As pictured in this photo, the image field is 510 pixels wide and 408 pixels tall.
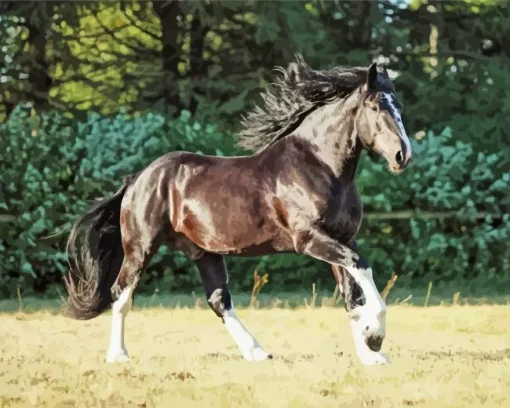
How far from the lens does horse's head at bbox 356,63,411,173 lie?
20.2 ft

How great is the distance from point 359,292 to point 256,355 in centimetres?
91

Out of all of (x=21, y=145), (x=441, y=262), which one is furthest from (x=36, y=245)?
(x=441, y=262)

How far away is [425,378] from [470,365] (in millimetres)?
637

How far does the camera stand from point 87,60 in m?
14.4

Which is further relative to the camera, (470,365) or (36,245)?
(36,245)

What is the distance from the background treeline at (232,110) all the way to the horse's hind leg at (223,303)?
4.20 m

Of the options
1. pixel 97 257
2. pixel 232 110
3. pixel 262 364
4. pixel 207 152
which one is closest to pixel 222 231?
pixel 262 364

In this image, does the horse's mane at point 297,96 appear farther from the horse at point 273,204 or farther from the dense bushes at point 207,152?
the dense bushes at point 207,152

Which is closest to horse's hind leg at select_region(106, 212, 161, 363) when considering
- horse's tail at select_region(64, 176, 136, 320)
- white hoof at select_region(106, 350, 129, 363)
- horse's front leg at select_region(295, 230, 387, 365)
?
white hoof at select_region(106, 350, 129, 363)

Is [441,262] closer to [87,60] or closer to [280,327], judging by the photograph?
[280,327]

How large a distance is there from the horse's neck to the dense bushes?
199 inches

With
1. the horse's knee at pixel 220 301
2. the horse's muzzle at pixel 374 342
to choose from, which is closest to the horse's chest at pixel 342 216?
the horse's muzzle at pixel 374 342

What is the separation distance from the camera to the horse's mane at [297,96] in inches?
263

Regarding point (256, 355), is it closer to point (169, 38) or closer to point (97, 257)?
point (97, 257)
